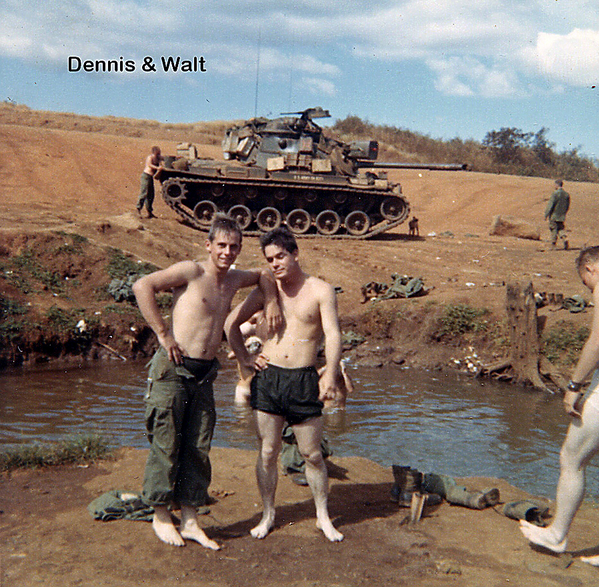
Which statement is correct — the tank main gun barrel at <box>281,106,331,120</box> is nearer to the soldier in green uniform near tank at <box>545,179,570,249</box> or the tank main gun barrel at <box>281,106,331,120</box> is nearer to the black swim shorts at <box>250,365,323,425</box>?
the soldier in green uniform near tank at <box>545,179,570,249</box>

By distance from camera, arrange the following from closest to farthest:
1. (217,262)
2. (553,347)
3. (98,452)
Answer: (217,262) → (98,452) → (553,347)

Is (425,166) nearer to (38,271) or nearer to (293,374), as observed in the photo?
(38,271)

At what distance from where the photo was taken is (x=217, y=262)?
4.34 m

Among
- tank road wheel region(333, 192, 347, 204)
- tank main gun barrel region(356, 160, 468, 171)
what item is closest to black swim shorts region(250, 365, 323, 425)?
tank road wheel region(333, 192, 347, 204)

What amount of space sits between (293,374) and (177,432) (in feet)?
2.61

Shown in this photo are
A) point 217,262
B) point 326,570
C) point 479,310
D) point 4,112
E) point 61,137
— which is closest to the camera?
point 326,570

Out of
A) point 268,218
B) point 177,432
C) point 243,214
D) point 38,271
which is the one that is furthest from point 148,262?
point 177,432

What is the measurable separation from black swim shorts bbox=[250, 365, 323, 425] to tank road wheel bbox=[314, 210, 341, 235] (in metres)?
14.9

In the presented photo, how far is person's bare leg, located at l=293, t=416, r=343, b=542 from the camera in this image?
4.37m

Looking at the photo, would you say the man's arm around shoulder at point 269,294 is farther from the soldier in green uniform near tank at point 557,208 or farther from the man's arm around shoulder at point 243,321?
the soldier in green uniform near tank at point 557,208

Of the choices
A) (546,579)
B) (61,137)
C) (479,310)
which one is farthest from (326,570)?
(61,137)

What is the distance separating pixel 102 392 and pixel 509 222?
16223mm

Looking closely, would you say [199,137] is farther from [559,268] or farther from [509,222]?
[559,268]

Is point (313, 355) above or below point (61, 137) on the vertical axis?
below
